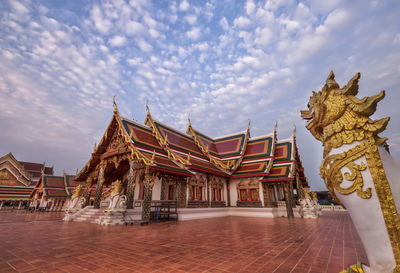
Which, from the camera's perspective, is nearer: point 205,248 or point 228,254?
point 228,254

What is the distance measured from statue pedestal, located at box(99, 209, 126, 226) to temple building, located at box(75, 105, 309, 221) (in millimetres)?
1003

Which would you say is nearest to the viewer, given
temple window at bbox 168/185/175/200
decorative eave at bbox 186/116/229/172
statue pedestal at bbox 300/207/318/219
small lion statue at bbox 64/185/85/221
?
small lion statue at bbox 64/185/85/221

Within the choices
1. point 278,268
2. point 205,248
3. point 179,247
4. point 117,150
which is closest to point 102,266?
point 179,247

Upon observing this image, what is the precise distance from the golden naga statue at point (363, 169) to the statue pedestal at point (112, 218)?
330 inches

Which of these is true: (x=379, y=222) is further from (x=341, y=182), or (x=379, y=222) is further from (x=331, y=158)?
(x=331, y=158)

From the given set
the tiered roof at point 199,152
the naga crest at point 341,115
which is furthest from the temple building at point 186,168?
the naga crest at point 341,115

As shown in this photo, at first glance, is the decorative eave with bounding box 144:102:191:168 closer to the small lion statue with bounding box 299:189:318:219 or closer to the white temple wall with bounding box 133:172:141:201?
the white temple wall with bounding box 133:172:141:201

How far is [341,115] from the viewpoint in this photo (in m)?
2.19

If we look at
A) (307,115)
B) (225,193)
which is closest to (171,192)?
(225,193)

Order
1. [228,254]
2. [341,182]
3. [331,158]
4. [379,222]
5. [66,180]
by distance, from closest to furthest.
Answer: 1. [379,222]
2. [341,182]
3. [331,158]
4. [228,254]
5. [66,180]

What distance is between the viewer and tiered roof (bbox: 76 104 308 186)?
10.3 metres

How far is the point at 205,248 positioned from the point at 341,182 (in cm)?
317

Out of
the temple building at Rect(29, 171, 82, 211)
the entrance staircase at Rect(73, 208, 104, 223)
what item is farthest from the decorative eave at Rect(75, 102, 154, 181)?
the temple building at Rect(29, 171, 82, 211)

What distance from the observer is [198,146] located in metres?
16.4
